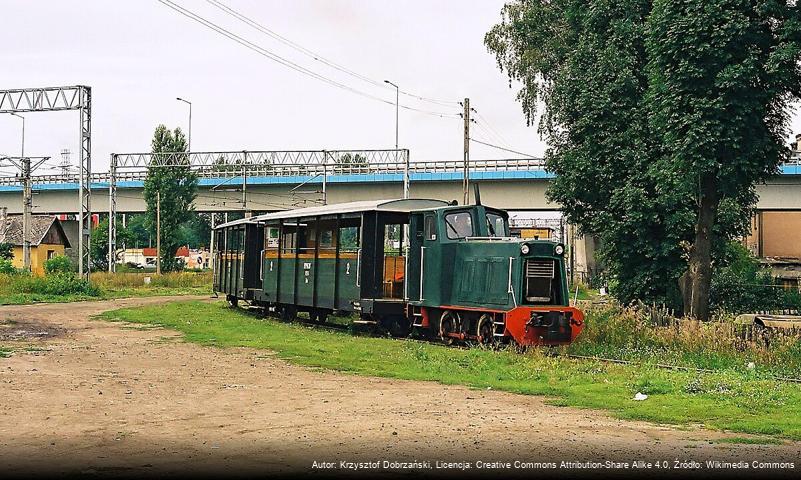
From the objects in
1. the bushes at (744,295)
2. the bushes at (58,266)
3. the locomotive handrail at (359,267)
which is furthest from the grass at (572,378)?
the bushes at (58,266)

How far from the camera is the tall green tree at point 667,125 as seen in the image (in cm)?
2703

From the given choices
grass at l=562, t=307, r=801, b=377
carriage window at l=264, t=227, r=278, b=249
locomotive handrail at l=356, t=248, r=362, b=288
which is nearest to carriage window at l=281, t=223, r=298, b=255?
carriage window at l=264, t=227, r=278, b=249

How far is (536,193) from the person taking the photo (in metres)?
59.4

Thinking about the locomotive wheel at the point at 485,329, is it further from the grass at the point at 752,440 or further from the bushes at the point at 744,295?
the bushes at the point at 744,295

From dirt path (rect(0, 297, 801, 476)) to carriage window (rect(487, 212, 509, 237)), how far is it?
26.3 ft

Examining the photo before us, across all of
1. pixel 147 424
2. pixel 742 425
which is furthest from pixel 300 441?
pixel 742 425

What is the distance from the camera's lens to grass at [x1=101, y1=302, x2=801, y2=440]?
1286 cm

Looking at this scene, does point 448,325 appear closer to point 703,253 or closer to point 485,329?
point 485,329

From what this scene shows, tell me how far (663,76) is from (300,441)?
21.6 m

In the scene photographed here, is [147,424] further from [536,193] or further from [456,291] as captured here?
[536,193]

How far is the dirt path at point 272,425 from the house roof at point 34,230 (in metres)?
73.6

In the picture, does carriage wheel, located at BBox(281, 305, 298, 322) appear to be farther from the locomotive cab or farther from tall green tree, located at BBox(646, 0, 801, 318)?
tall green tree, located at BBox(646, 0, 801, 318)

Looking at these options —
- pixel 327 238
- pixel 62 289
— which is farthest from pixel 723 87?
pixel 62 289

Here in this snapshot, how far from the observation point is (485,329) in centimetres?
2266
